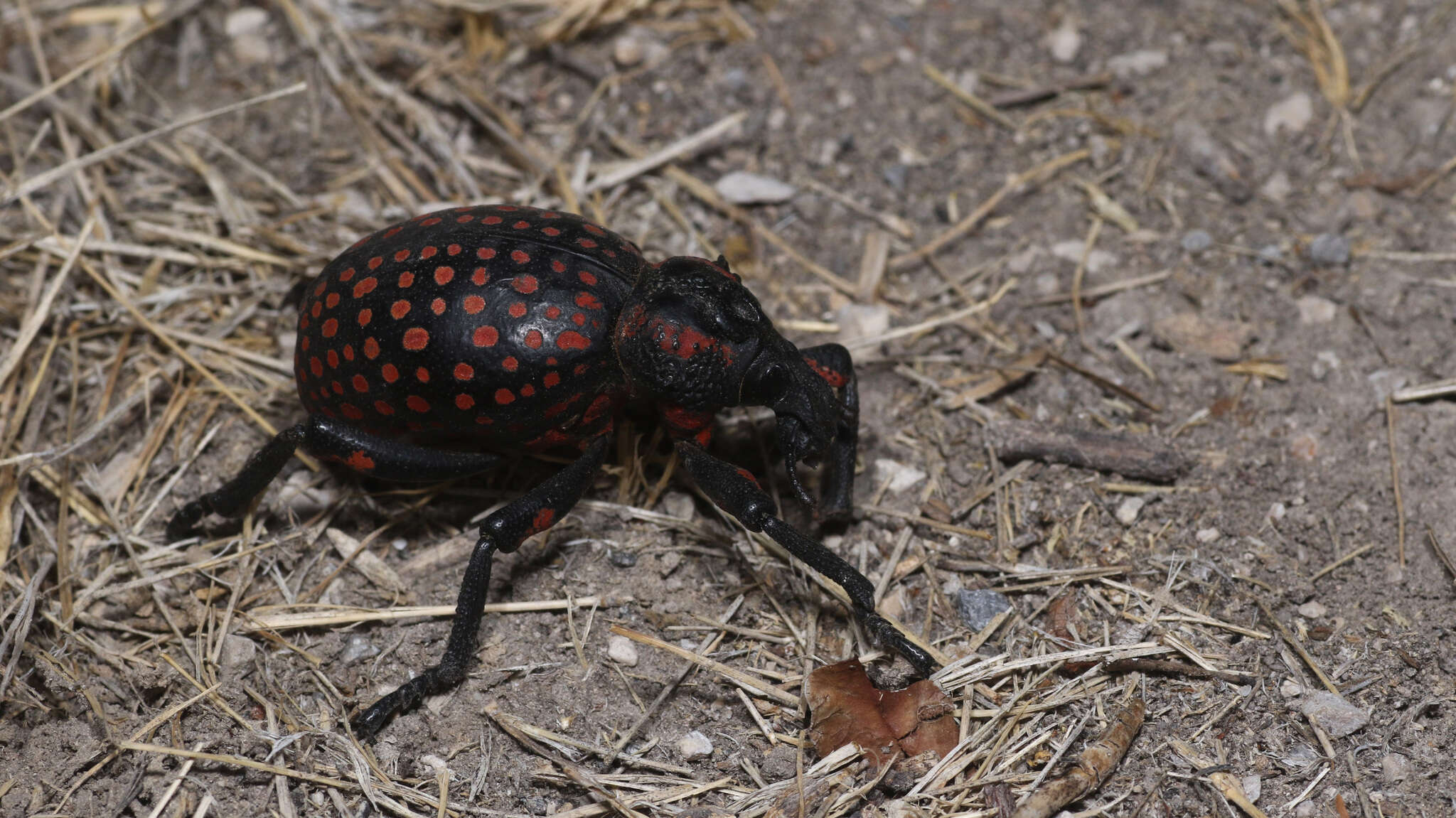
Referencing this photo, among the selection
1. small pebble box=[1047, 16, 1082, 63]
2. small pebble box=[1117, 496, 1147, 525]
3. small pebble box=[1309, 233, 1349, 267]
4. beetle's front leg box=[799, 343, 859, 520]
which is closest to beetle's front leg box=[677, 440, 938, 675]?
Result: beetle's front leg box=[799, 343, 859, 520]

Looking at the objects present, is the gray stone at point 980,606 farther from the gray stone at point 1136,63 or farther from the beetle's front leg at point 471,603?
the gray stone at point 1136,63

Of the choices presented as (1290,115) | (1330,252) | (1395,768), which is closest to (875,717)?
(1395,768)

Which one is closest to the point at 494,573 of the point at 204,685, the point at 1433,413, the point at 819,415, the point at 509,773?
the point at 509,773

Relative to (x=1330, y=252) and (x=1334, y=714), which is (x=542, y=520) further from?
(x=1330, y=252)

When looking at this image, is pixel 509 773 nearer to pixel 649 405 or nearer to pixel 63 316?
pixel 649 405

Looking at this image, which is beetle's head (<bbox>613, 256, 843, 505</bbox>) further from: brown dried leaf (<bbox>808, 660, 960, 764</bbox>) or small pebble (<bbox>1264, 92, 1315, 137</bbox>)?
small pebble (<bbox>1264, 92, 1315, 137</bbox>)
